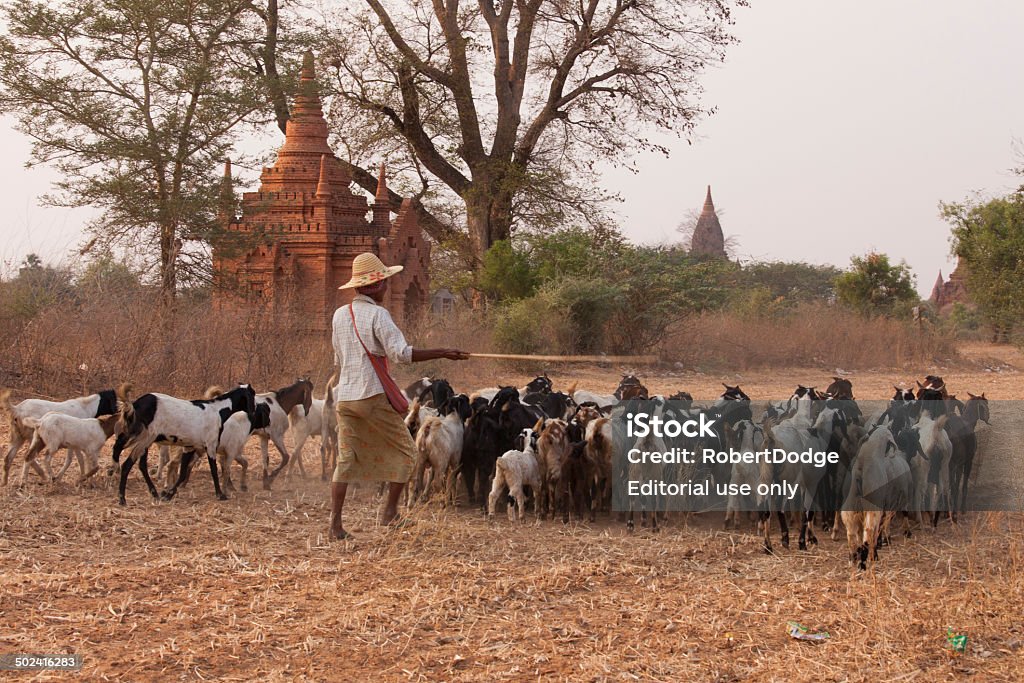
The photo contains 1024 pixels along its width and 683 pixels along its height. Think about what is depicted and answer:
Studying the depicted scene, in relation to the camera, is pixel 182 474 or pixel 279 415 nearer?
pixel 182 474

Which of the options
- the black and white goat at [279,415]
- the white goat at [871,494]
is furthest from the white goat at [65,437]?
the white goat at [871,494]

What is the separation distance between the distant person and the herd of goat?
0.91 metres

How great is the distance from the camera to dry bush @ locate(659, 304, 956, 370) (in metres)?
22.5

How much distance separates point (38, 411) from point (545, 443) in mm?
3725

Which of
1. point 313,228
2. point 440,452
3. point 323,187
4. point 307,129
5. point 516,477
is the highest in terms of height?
point 307,129

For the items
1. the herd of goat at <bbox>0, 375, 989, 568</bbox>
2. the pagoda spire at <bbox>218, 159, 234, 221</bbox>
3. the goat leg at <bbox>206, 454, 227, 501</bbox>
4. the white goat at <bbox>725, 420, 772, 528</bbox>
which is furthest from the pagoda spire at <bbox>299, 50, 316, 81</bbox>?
the white goat at <bbox>725, 420, 772, 528</bbox>

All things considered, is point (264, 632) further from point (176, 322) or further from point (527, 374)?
point (527, 374)

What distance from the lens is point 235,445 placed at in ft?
25.0

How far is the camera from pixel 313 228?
816 inches

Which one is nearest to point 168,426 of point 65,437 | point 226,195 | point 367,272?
point 65,437

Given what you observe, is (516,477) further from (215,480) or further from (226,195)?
(226,195)

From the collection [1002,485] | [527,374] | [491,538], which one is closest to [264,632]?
[491,538]

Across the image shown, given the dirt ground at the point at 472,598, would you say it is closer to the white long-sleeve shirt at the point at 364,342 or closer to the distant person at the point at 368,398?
the distant person at the point at 368,398

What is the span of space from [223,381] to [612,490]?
682 cm
